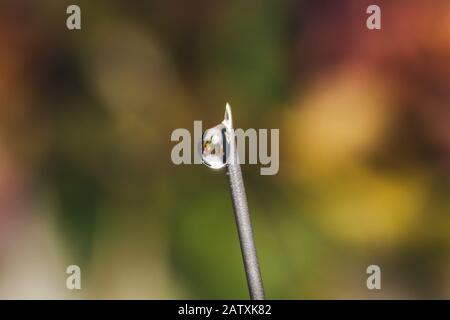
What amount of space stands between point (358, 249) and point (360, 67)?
36 centimetres

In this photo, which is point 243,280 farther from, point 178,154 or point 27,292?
point 27,292

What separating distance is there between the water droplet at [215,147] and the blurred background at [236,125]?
0.74 meters

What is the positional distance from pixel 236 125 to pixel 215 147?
75cm

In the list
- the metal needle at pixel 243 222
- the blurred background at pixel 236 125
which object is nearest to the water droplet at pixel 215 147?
the metal needle at pixel 243 222

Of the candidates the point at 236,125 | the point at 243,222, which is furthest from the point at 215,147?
the point at 236,125

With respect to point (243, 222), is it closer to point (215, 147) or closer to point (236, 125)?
point (215, 147)

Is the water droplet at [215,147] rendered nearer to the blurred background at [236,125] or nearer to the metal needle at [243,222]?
the metal needle at [243,222]

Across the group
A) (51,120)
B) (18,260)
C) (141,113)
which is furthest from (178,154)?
(18,260)

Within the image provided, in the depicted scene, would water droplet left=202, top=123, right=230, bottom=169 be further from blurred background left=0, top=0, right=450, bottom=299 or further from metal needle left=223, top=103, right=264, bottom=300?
blurred background left=0, top=0, right=450, bottom=299

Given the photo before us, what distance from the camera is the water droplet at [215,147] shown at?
1.54ft

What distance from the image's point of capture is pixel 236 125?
48.4 inches

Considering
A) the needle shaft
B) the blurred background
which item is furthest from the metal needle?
the blurred background

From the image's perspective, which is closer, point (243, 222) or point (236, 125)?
point (243, 222)

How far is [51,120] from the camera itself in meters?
1.24
